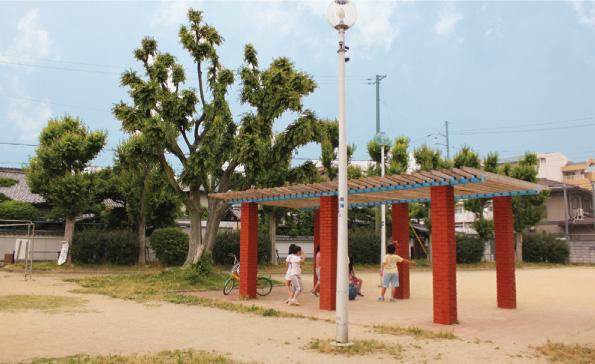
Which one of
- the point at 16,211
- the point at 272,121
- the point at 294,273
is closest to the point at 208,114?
the point at 272,121

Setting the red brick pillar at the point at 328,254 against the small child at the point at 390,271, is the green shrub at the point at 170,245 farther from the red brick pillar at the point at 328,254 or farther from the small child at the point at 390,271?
the red brick pillar at the point at 328,254

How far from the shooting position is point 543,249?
1518 inches

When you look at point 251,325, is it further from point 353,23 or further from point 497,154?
point 497,154

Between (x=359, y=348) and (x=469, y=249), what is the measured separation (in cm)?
3032

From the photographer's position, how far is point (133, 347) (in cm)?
740

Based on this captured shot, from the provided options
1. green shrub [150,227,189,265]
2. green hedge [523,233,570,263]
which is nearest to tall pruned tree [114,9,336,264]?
green shrub [150,227,189,265]

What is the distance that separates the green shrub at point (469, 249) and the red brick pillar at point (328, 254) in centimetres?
2521

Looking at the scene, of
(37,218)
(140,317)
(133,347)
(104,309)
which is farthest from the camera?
(37,218)

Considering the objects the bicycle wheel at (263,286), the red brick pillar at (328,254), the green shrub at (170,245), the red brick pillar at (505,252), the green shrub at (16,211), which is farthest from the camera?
the green shrub at (16,211)

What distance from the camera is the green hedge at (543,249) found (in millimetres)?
38562

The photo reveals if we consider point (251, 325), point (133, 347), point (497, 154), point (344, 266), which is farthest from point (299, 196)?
point (497, 154)

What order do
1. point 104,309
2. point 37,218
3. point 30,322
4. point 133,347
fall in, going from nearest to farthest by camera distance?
point 133,347 → point 30,322 → point 104,309 → point 37,218

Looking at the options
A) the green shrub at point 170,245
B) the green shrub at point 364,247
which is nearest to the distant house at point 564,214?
the green shrub at point 364,247

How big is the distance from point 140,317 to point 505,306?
8.63m
